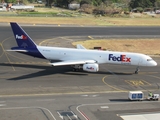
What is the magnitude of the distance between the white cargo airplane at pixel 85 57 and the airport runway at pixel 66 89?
1986 millimetres

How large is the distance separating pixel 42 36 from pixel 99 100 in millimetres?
57924

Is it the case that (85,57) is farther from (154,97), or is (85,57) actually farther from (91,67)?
(154,97)

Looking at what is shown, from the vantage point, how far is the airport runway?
35.1 metres

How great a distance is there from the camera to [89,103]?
38.4 meters

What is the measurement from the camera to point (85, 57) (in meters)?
54.4

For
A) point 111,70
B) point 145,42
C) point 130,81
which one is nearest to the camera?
point 130,81

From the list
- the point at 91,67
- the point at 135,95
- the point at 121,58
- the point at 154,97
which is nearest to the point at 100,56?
the point at 91,67

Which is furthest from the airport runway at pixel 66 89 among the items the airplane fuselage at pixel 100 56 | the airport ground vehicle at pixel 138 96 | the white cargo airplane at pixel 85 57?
the airplane fuselage at pixel 100 56

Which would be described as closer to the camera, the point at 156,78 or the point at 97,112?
the point at 97,112

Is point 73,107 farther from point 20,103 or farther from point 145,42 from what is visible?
point 145,42

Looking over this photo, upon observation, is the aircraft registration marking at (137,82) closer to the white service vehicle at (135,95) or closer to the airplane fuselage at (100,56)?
the airplane fuselage at (100,56)

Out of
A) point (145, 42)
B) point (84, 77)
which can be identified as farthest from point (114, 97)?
point (145, 42)

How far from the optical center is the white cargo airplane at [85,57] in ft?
174

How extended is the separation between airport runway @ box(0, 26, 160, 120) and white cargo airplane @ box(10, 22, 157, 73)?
78.2 inches
